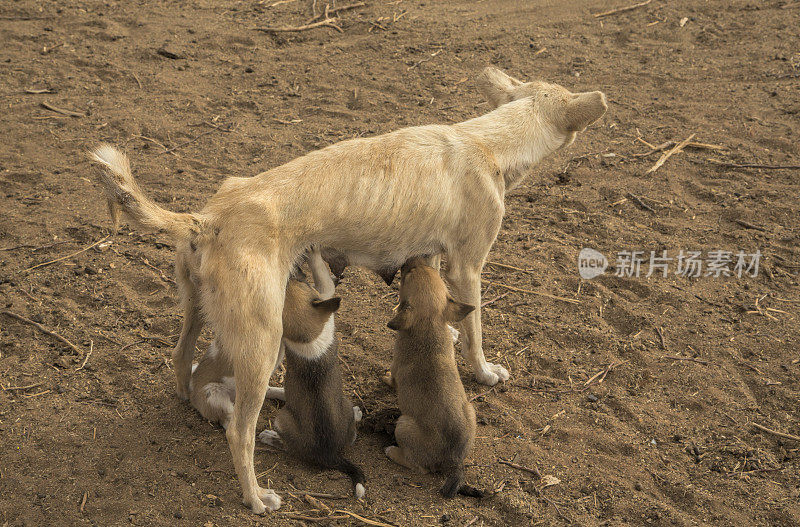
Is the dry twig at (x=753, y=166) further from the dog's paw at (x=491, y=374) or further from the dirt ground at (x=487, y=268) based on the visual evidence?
the dog's paw at (x=491, y=374)

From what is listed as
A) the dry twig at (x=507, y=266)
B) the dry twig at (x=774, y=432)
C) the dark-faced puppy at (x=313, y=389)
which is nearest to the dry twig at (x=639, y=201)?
the dry twig at (x=507, y=266)

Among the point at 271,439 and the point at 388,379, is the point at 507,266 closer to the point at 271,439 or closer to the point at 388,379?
the point at 388,379

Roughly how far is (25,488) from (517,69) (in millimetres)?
7034

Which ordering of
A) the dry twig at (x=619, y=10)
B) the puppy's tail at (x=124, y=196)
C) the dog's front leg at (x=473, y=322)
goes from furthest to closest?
the dry twig at (x=619, y=10) → the dog's front leg at (x=473, y=322) → the puppy's tail at (x=124, y=196)

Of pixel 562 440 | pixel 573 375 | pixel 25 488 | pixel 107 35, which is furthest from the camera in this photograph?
pixel 107 35

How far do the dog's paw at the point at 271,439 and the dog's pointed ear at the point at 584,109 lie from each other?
2.79 m

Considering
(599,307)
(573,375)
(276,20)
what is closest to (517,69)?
(276,20)

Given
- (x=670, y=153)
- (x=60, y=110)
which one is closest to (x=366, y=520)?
Result: (x=670, y=153)

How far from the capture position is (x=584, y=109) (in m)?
5.14

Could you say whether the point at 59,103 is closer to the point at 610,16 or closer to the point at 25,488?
the point at 25,488

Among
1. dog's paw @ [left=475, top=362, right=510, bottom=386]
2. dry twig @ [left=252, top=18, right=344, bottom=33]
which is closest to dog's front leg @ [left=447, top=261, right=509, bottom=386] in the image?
dog's paw @ [left=475, top=362, right=510, bottom=386]

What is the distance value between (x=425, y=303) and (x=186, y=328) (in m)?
1.46

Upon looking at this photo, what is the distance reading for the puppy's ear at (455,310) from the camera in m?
4.61

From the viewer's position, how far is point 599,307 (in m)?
6.10
